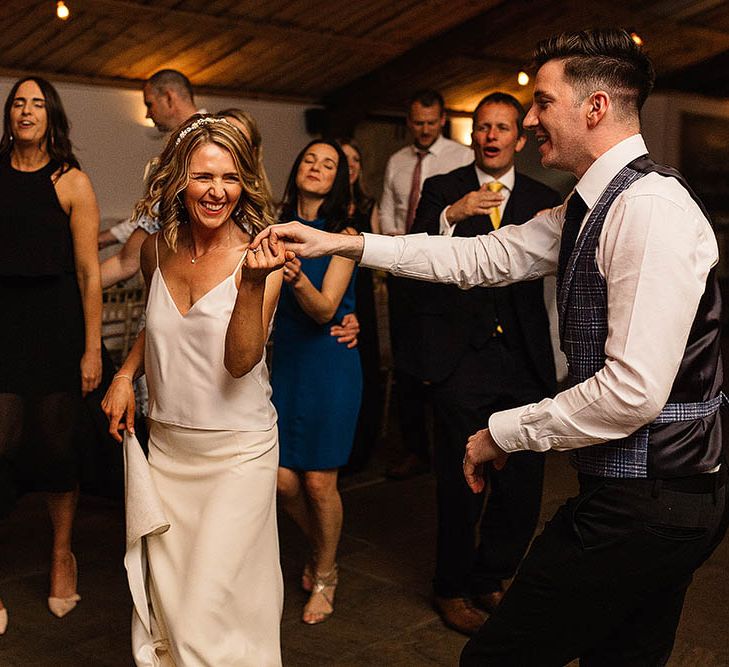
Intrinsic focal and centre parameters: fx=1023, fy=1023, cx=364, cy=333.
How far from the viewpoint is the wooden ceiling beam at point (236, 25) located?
6.71 m

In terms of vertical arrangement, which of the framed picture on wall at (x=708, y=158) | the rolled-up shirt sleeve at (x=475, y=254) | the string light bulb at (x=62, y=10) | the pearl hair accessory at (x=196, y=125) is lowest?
the rolled-up shirt sleeve at (x=475, y=254)

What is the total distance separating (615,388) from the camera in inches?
67.2

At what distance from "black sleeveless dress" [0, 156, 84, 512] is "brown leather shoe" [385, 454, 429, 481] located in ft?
6.83

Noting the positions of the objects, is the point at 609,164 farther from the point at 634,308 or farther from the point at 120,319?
the point at 120,319

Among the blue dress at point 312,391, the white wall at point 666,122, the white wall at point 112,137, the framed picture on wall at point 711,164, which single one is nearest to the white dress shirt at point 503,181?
the blue dress at point 312,391

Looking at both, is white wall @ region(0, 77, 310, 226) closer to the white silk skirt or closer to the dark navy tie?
the white silk skirt

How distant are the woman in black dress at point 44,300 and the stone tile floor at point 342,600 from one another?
16cm

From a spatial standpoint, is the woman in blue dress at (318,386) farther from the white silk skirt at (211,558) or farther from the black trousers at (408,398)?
the black trousers at (408,398)

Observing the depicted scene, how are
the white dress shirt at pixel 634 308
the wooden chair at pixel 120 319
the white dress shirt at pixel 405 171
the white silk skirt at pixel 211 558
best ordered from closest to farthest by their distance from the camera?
the white dress shirt at pixel 634 308, the white silk skirt at pixel 211 558, the wooden chair at pixel 120 319, the white dress shirt at pixel 405 171

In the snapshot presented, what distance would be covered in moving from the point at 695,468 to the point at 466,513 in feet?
5.14

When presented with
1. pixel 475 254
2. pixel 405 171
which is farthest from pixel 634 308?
pixel 405 171

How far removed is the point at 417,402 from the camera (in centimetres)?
525

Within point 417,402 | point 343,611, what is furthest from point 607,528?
point 417,402

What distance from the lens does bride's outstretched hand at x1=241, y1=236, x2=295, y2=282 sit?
2.09 m
